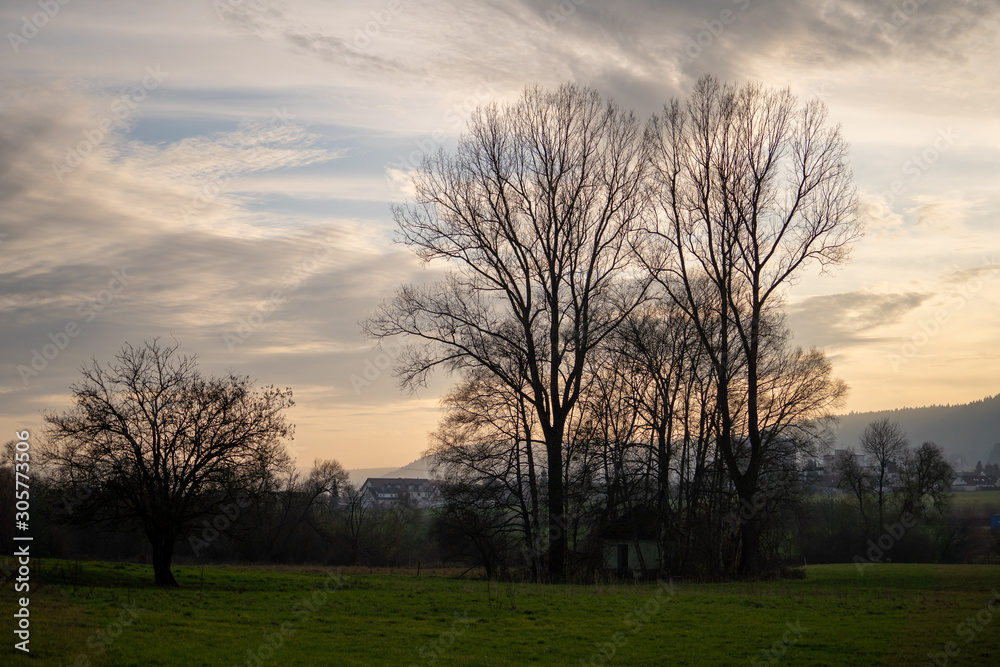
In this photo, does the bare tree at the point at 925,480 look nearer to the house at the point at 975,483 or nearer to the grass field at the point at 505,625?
the grass field at the point at 505,625

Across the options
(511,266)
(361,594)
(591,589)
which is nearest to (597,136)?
(511,266)

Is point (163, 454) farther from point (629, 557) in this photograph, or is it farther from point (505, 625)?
point (629, 557)

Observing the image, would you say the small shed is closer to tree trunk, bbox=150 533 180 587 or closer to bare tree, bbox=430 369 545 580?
bare tree, bbox=430 369 545 580

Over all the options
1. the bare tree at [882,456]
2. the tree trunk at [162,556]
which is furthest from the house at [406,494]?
the bare tree at [882,456]

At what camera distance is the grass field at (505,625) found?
11.7 metres

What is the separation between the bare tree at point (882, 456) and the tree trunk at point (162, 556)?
175ft

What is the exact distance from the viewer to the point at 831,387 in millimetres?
33250

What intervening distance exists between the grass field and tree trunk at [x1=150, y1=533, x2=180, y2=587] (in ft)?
2.40

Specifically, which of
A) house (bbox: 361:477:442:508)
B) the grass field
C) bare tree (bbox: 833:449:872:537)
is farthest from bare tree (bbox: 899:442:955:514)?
house (bbox: 361:477:442:508)

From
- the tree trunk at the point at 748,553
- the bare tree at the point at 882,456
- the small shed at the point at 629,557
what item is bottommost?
the small shed at the point at 629,557

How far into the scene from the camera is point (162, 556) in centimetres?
2270

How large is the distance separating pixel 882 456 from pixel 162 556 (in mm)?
57239

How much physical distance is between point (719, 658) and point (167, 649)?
930cm

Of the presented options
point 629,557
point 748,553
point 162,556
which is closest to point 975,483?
point 629,557
